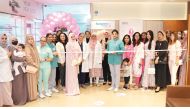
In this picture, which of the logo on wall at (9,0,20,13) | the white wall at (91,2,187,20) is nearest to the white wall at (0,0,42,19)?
the logo on wall at (9,0,20,13)

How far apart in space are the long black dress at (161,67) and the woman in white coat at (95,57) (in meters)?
1.42

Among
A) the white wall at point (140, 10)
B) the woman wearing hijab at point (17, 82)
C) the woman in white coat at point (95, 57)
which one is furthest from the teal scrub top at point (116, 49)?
the white wall at point (140, 10)

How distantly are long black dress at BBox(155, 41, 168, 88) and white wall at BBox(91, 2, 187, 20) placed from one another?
3.58 m

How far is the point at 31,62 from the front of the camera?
215 inches

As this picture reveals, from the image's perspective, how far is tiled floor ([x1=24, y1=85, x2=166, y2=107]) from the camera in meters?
5.44

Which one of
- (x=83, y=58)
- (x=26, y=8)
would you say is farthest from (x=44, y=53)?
(x=26, y=8)

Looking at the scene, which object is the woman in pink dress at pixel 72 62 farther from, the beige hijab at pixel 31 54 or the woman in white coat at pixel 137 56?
the woman in white coat at pixel 137 56

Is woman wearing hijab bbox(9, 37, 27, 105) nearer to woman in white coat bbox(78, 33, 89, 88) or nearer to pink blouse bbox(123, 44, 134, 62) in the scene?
woman in white coat bbox(78, 33, 89, 88)

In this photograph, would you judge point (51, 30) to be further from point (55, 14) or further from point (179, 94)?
point (179, 94)

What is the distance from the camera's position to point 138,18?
979 centimetres

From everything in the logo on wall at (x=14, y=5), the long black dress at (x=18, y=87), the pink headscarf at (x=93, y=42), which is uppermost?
the logo on wall at (x=14, y=5)

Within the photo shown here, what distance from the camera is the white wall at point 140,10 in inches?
380

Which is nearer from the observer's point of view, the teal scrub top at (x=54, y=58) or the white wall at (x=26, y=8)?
the teal scrub top at (x=54, y=58)

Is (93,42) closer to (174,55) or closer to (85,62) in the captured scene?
(85,62)
